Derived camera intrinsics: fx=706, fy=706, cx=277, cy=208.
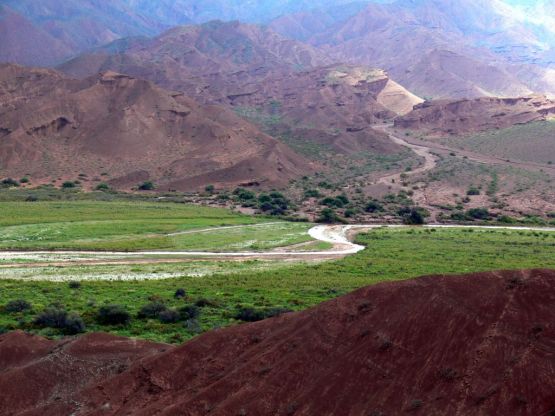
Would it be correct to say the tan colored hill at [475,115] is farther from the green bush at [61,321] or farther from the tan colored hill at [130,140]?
the green bush at [61,321]

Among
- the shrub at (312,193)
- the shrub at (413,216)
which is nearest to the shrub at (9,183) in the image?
the shrub at (312,193)

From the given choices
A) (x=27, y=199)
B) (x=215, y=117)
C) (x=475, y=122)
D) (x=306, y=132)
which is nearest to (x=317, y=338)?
(x=27, y=199)

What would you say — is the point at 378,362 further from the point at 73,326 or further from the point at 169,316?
the point at 73,326

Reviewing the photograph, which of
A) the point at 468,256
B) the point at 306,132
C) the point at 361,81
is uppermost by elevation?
the point at 361,81

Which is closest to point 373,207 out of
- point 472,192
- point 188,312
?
point 472,192

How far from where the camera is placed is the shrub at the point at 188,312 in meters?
34.8

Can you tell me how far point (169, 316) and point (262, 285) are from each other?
34.2 feet

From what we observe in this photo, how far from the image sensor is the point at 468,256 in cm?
5566

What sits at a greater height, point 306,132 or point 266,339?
point 306,132

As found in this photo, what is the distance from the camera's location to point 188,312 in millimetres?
35125

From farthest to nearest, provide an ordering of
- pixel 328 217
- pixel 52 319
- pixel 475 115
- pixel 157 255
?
pixel 475 115 < pixel 328 217 < pixel 157 255 < pixel 52 319

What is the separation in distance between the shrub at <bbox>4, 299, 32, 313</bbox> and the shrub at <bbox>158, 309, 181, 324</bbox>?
7.43 meters

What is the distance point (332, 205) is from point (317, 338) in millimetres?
71685

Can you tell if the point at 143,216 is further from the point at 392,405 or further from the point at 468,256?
the point at 392,405
